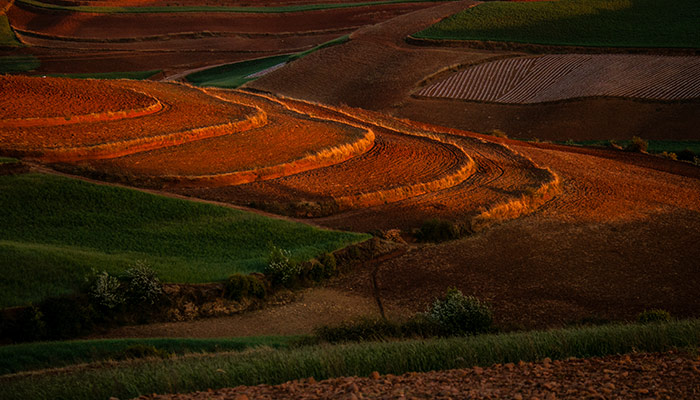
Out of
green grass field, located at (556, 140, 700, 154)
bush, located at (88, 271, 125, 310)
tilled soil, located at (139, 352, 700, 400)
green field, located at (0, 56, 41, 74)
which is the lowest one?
green grass field, located at (556, 140, 700, 154)

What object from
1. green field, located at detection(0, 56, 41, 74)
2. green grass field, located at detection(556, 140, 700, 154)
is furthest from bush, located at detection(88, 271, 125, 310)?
green field, located at detection(0, 56, 41, 74)

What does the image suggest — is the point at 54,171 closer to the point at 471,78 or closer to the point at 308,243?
the point at 308,243

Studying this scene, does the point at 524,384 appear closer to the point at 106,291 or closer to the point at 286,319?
the point at 286,319

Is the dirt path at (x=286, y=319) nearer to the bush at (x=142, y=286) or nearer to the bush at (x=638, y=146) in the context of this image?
the bush at (x=142, y=286)

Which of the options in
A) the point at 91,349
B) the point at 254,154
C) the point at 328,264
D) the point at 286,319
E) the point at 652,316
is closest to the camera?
the point at 91,349

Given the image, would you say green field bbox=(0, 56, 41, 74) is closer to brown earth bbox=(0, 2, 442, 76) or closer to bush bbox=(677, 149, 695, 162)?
brown earth bbox=(0, 2, 442, 76)

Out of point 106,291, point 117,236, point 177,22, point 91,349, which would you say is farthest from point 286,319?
point 177,22
